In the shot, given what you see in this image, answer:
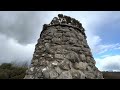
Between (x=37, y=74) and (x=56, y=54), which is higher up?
(x=56, y=54)

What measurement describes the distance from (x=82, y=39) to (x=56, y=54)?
4.19ft

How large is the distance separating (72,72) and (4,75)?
550 centimetres

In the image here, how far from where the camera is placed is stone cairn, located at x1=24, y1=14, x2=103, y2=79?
14.7 ft

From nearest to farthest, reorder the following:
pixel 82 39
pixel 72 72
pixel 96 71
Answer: pixel 72 72
pixel 96 71
pixel 82 39

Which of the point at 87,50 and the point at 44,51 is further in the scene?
the point at 87,50

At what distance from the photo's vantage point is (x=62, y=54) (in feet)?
15.6

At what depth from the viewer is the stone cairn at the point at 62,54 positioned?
448cm

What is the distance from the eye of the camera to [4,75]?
8820 mm
